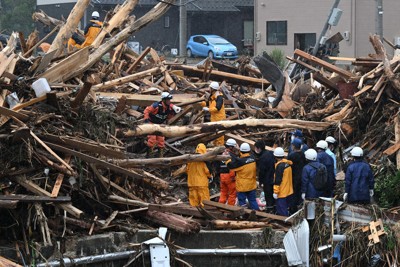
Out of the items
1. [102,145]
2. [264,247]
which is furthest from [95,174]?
[264,247]

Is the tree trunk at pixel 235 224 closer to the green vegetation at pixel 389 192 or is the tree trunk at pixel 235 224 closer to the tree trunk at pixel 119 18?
the green vegetation at pixel 389 192

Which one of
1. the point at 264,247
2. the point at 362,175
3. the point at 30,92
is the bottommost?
the point at 264,247

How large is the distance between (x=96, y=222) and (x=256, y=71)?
47.3 feet

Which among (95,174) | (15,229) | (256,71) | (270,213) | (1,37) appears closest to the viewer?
(15,229)

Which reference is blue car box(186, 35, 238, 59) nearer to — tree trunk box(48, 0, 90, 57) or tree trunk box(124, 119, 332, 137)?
tree trunk box(124, 119, 332, 137)

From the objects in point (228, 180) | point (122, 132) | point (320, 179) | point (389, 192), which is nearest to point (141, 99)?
point (122, 132)

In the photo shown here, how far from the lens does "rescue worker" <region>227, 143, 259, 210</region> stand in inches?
624

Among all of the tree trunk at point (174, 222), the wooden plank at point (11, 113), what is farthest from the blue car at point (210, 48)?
the wooden plank at point (11, 113)

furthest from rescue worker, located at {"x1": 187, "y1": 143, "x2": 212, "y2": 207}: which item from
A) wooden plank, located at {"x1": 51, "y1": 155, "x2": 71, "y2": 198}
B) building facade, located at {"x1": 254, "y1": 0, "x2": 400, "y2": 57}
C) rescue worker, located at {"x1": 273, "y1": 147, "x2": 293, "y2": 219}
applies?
building facade, located at {"x1": 254, "y1": 0, "x2": 400, "y2": 57}

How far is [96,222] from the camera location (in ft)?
44.5

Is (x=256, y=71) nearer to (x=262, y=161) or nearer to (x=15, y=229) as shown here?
(x=262, y=161)

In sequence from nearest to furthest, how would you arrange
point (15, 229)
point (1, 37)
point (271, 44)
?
point (15, 229) < point (1, 37) < point (271, 44)

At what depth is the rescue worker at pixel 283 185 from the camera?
1528 cm

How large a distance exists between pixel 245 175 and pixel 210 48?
36870 mm
